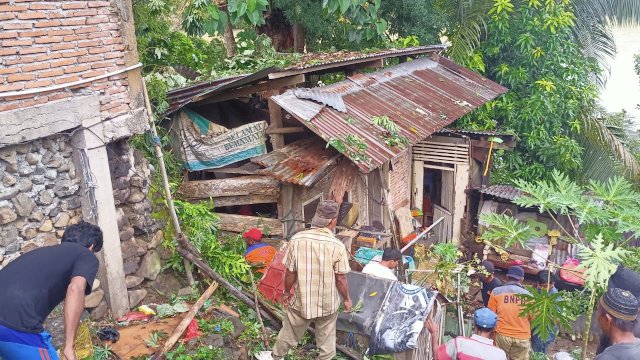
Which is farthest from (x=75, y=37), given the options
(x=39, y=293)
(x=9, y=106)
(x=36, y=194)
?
(x=39, y=293)

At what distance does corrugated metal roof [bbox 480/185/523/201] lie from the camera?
11.0 metres

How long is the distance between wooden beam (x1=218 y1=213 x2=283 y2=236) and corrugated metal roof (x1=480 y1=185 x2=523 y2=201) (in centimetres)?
532

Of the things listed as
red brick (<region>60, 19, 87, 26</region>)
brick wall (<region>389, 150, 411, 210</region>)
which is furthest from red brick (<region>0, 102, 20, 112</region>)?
brick wall (<region>389, 150, 411, 210</region>)

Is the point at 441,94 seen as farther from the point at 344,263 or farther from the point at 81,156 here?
the point at 81,156

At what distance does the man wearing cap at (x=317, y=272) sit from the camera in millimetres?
4729

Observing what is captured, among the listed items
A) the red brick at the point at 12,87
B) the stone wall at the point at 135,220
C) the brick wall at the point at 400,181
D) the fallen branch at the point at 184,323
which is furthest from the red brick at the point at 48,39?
the brick wall at the point at 400,181

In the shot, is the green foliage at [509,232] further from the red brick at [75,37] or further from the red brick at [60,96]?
the red brick at [75,37]

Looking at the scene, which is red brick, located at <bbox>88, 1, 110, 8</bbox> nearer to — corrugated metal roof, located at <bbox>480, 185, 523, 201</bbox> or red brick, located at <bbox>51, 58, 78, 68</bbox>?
red brick, located at <bbox>51, 58, 78, 68</bbox>

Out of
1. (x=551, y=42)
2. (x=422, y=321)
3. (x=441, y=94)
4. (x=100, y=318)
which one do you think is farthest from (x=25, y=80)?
(x=551, y=42)

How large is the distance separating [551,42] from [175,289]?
11375 mm

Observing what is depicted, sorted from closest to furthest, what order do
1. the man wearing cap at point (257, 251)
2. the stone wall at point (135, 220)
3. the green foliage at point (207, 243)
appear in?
the stone wall at point (135, 220) < the green foliage at point (207, 243) < the man wearing cap at point (257, 251)

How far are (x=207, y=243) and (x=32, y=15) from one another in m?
3.18

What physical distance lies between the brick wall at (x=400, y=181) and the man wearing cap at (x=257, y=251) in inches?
139

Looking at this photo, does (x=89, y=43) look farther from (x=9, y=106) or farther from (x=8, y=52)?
(x=9, y=106)
